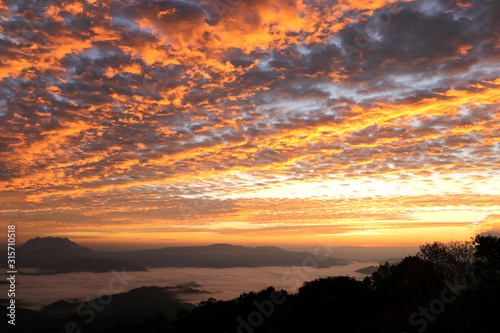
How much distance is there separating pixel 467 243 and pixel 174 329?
48387mm

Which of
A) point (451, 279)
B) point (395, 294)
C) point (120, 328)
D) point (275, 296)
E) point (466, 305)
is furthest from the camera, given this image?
point (120, 328)

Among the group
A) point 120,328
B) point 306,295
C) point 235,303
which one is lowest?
point 120,328

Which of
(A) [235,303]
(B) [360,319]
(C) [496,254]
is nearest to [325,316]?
(B) [360,319]

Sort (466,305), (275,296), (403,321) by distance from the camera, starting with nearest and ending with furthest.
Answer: (466,305)
(403,321)
(275,296)

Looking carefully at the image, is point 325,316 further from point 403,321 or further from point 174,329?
point 174,329

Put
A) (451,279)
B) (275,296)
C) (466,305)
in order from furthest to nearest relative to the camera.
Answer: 1. (275,296)
2. (451,279)
3. (466,305)

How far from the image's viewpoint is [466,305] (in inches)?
1180

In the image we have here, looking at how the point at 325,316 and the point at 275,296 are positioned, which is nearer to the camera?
the point at 325,316

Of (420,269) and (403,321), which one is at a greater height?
(420,269)

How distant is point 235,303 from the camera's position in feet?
211

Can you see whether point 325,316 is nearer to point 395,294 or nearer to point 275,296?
point 395,294

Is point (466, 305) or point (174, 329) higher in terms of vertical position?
point (466, 305)

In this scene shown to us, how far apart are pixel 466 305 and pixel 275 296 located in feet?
120

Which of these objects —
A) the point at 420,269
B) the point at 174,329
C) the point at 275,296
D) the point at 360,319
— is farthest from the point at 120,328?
the point at 420,269
